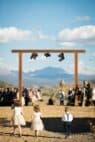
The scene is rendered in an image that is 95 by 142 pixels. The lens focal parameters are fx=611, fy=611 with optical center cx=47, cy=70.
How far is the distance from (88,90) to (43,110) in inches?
62.3

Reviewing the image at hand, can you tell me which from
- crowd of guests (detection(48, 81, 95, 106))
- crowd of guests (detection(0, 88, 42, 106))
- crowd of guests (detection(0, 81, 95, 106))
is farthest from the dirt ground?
crowd of guests (detection(0, 88, 42, 106))

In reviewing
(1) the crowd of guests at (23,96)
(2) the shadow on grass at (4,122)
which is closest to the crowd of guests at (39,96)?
(1) the crowd of guests at (23,96)

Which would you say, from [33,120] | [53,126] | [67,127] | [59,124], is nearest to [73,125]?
[59,124]

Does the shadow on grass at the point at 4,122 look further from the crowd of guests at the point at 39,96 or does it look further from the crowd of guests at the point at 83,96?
the crowd of guests at the point at 83,96

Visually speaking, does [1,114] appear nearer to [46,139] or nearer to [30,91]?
[30,91]

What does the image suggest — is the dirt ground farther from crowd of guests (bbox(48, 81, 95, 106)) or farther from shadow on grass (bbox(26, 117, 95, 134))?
crowd of guests (bbox(48, 81, 95, 106))

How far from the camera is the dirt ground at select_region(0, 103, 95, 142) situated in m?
13.9

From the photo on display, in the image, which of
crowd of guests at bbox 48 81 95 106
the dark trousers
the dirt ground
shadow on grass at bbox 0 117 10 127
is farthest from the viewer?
crowd of guests at bbox 48 81 95 106

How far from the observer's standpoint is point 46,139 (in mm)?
13930

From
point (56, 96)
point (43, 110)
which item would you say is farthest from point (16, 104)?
point (56, 96)

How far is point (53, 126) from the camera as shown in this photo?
16.1 meters

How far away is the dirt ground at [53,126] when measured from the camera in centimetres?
1395

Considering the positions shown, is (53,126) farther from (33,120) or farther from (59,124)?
(33,120)

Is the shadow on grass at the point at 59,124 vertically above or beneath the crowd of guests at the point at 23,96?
beneath
